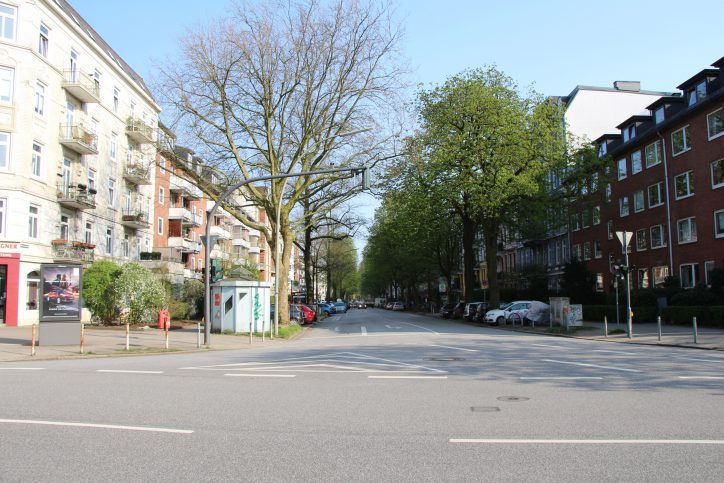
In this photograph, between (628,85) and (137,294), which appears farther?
(628,85)

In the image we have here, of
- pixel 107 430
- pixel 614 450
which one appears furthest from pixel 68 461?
pixel 614 450

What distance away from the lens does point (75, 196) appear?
114ft

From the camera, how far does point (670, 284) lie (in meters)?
35.6

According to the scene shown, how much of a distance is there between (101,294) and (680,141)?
36.2m

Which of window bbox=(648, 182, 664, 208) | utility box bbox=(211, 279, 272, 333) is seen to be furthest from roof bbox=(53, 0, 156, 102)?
window bbox=(648, 182, 664, 208)

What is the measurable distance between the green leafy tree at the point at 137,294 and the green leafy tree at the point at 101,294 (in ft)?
1.54

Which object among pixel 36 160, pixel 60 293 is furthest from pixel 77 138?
pixel 60 293

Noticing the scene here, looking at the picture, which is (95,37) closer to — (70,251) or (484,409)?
(70,251)

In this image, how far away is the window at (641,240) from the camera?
44531 mm

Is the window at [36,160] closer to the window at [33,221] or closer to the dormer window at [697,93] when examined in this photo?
the window at [33,221]

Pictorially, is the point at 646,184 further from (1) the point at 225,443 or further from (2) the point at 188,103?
(1) the point at 225,443

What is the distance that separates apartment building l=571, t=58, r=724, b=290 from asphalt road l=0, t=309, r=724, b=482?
24.8m

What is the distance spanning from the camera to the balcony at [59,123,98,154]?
113 feet

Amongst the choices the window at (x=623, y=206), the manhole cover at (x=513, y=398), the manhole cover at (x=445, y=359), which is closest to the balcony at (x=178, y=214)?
the window at (x=623, y=206)
